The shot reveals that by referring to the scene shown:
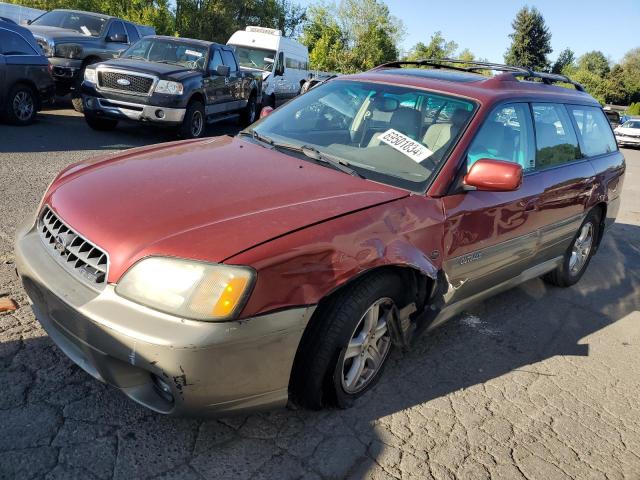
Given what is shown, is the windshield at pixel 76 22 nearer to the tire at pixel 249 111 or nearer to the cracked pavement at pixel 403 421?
the tire at pixel 249 111

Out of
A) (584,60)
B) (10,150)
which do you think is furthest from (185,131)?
(584,60)

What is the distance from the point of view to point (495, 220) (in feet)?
11.2

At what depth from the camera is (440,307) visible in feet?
10.6

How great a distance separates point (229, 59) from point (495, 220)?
381 inches

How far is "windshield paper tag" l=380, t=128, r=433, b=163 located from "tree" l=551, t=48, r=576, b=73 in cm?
7988

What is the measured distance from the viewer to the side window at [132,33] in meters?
13.4

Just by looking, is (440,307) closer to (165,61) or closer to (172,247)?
(172,247)

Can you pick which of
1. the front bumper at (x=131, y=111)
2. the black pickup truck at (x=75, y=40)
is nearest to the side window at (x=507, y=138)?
the front bumper at (x=131, y=111)

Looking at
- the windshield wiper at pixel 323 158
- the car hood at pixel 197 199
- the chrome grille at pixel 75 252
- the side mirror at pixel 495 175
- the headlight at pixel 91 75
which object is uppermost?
the side mirror at pixel 495 175

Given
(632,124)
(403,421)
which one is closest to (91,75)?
(403,421)

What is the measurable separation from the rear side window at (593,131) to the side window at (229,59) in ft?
26.3

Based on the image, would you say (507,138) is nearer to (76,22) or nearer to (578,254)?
(578,254)

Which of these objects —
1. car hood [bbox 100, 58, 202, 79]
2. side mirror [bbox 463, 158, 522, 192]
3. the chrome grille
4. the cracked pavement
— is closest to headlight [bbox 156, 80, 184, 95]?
car hood [bbox 100, 58, 202, 79]

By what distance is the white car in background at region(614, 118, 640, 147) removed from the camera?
24.7 metres
